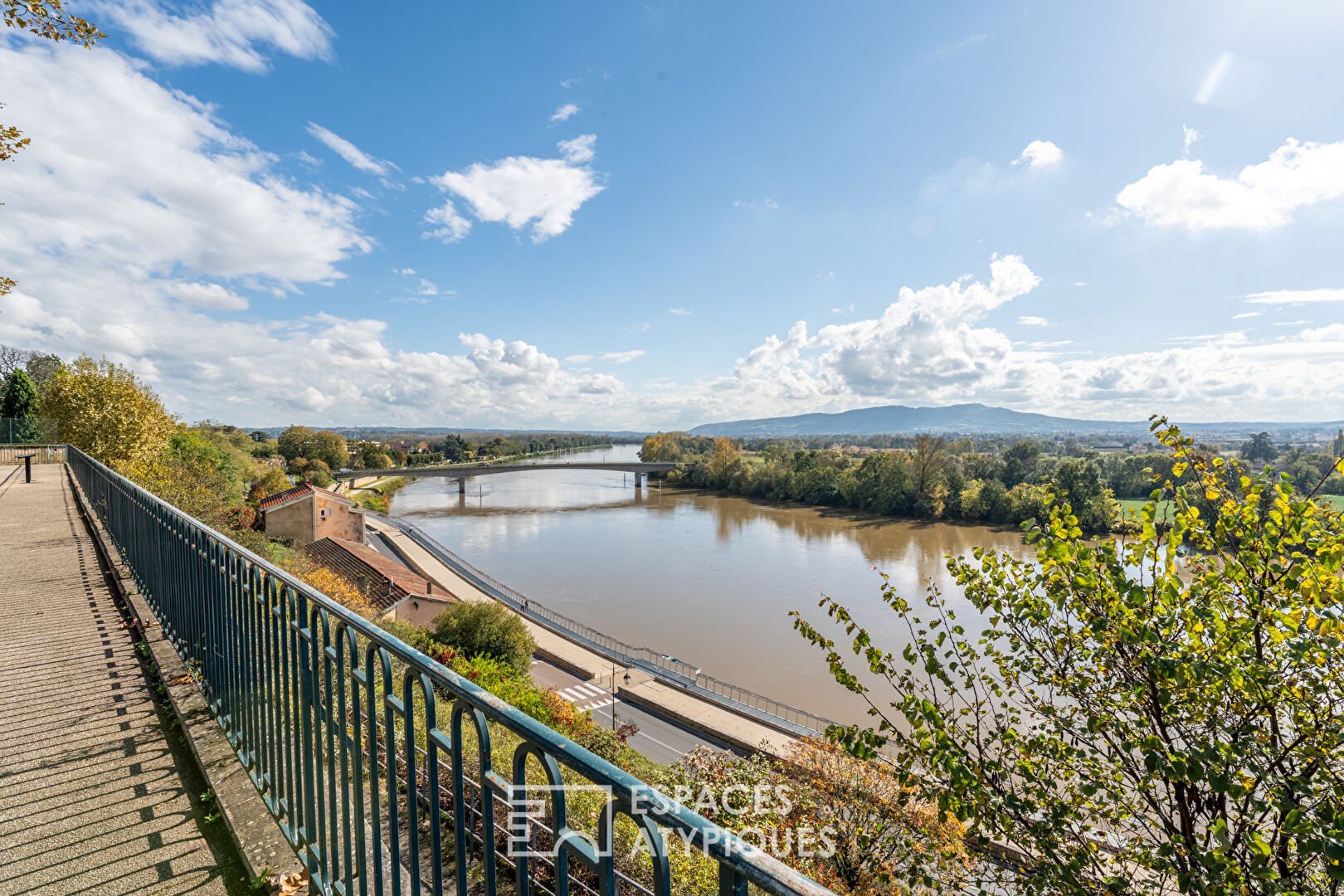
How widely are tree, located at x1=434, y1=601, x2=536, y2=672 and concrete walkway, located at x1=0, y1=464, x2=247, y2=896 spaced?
1279cm

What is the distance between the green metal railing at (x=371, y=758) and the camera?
41.1 inches

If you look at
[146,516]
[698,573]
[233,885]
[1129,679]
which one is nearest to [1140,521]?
[1129,679]

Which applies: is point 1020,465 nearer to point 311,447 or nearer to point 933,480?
point 933,480

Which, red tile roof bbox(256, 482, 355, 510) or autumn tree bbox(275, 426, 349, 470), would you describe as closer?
red tile roof bbox(256, 482, 355, 510)

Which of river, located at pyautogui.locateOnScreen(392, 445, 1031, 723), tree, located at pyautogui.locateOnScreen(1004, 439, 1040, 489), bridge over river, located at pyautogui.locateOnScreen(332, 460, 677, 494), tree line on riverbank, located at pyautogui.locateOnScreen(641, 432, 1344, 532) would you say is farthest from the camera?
bridge over river, located at pyautogui.locateOnScreen(332, 460, 677, 494)

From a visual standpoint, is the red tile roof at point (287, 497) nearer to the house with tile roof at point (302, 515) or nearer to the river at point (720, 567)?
the house with tile roof at point (302, 515)

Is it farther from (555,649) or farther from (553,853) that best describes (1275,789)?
(555,649)

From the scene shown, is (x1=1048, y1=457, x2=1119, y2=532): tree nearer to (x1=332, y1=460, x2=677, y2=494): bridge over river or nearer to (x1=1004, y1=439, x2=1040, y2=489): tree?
(x1=1004, y1=439, x2=1040, y2=489): tree

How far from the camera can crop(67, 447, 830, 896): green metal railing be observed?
3.42 feet

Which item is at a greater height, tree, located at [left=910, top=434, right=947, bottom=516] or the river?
tree, located at [left=910, top=434, right=947, bottom=516]

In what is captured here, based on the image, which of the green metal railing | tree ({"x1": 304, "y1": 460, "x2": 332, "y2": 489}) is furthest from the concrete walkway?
tree ({"x1": 304, "y1": 460, "x2": 332, "y2": 489})

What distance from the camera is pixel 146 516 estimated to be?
4633mm

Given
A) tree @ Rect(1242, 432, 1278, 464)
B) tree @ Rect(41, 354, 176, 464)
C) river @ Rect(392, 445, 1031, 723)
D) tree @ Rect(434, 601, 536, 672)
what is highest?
tree @ Rect(41, 354, 176, 464)

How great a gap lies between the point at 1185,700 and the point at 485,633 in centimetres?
1636
